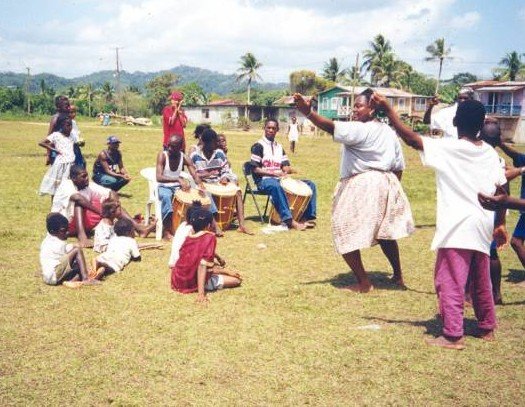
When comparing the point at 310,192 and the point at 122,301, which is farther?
the point at 310,192

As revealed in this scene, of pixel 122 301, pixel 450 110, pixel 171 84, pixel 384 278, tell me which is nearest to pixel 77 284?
pixel 122 301

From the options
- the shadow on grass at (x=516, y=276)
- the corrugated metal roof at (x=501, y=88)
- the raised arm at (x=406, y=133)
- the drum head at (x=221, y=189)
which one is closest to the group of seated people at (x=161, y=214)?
the drum head at (x=221, y=189)

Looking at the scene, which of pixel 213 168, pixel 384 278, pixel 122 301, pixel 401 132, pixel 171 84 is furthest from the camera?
pixel 171 84

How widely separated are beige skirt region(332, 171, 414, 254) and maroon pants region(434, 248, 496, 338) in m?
1.24

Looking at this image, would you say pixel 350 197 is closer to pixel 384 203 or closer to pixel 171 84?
pixel 384 203

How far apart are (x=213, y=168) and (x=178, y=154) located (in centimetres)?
87

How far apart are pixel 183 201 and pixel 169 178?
0.64 meters

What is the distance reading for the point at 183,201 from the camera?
7836 mm

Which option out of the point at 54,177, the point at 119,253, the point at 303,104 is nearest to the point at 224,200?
the point at 119,253

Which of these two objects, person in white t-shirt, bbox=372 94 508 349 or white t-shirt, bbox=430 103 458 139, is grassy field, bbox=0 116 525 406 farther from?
white t-shirt, bbox=430 103 458 139

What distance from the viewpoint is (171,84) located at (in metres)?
82.6

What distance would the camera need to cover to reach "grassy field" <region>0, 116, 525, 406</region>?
3.74 metres

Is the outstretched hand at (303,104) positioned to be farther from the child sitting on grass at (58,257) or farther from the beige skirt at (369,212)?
the child sitting on grass at (58,257)

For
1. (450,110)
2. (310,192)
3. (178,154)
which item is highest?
(450,110)
